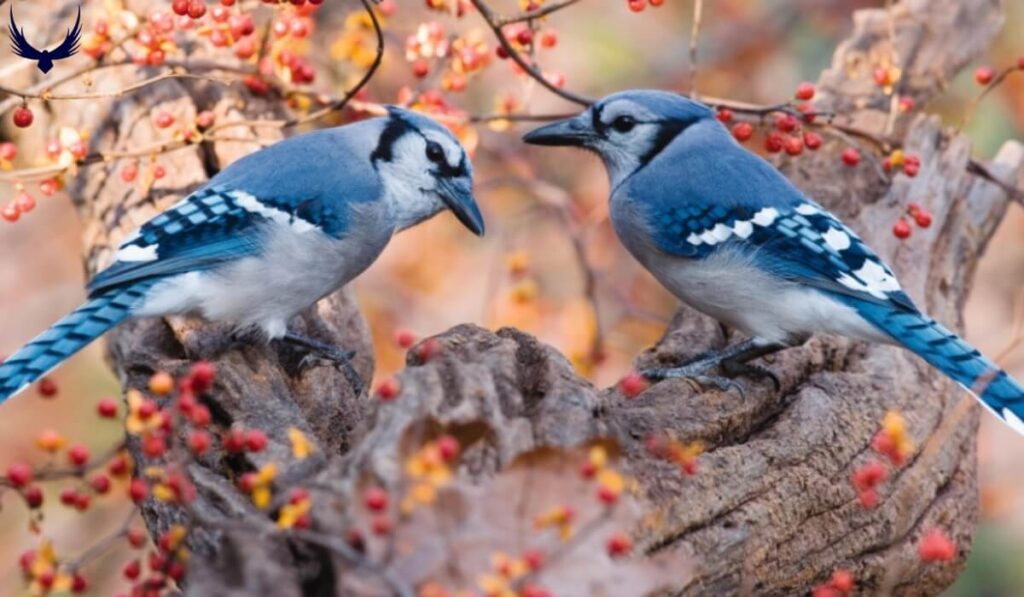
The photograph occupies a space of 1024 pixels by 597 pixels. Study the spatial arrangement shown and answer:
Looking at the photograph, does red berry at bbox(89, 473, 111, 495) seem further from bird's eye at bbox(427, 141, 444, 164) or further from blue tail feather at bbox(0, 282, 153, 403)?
bird's eye at bbox(427, 141, 444, 164)

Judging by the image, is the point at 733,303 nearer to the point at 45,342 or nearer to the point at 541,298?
the point at 45,342

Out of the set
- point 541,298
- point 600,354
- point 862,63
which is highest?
point 862,63

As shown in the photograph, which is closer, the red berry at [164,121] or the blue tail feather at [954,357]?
the blue tail feather at [954,357]

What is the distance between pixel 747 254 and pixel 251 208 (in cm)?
118

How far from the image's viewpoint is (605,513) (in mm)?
2020

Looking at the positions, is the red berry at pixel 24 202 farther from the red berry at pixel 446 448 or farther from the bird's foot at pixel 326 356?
the red berry at pixel 446 448

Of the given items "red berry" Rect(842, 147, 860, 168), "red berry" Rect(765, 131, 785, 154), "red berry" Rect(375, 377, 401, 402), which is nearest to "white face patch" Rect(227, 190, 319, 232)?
"red berry" Rect(375, 377, 401, 402)

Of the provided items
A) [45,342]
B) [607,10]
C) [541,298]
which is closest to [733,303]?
[45,342]

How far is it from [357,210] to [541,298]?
92.4 inches

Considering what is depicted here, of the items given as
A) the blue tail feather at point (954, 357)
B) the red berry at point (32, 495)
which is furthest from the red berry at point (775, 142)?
the red berry at point (32, 495)

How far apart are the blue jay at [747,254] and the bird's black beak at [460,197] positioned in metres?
0.25

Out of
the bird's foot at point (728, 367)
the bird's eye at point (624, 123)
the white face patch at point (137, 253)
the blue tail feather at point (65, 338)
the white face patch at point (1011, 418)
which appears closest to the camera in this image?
the blue tail feather at point (65, 338)

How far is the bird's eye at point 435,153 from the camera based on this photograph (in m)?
3.47

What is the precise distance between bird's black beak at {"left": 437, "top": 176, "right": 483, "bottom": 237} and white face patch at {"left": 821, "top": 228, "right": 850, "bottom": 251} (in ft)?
2.82
